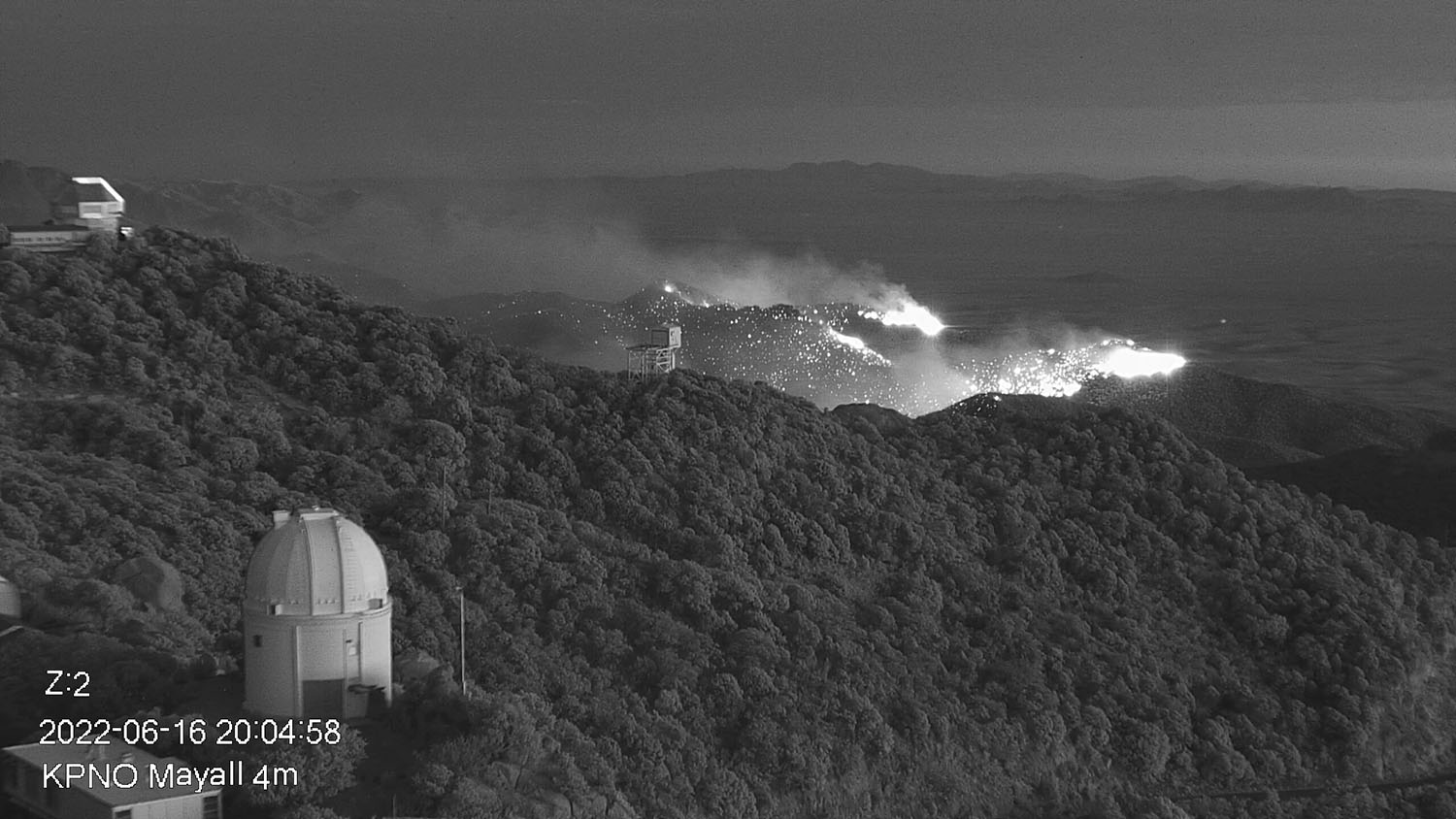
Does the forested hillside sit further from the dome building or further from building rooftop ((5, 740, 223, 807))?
the dome building

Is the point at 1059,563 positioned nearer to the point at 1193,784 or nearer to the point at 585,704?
the point at 1193,784

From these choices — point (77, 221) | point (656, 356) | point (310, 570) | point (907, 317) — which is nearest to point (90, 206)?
point (77, 221)

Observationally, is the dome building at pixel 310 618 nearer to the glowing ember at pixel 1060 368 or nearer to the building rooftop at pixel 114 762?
the building rooftop at pixel 114 762

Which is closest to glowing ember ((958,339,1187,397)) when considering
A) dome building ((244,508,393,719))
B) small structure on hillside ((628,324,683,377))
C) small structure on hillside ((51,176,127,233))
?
small structure on hillside ((628,324,683,377))

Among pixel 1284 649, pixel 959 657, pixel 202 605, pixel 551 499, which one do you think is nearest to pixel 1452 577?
pixel 1284 649

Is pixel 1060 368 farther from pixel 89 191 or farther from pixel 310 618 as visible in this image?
pixel 310 618

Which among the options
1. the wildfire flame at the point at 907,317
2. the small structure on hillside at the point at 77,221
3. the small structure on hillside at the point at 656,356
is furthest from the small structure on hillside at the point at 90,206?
the wildfire flame at the point at 907,317
